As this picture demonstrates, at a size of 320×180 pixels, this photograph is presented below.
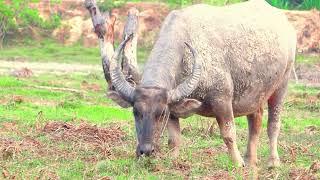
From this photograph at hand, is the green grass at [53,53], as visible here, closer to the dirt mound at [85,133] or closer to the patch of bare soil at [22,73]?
the patch of bare soil at [22,73]

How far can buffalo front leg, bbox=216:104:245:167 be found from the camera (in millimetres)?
8422

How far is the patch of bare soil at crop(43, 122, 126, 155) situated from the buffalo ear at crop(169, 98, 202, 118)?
185cm

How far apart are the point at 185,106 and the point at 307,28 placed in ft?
64.5

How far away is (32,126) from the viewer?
38.0ft

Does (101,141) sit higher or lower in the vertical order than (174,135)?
lower

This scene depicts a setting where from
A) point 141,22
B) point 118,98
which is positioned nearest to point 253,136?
point 118,98

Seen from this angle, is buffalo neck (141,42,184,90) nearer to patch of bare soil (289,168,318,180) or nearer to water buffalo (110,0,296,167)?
water buffalo (110,0,296,167)

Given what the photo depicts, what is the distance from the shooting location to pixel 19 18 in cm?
2777

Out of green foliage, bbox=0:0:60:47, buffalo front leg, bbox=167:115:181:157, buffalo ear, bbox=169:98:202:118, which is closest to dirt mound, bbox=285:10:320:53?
green foliage, bbox=0:0:60:47

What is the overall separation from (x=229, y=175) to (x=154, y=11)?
22.1 m

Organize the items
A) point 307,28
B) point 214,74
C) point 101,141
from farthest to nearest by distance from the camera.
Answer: point 307,28 < point 101,141 < point 214,74

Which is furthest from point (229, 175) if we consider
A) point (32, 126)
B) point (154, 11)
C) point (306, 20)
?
point (154, 11)

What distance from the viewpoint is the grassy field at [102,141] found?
809 cm

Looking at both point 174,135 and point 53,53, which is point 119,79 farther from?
point 53,53
